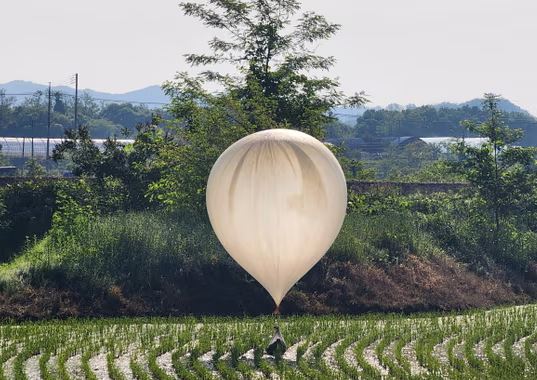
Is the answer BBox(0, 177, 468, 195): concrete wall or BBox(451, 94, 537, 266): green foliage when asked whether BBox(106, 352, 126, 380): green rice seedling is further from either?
BBox(0, 177, 468, 195): concrete wall

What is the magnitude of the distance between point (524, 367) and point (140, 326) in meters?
8.61

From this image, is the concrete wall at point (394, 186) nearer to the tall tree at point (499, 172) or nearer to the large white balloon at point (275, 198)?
the tall tree at point (499, 172)

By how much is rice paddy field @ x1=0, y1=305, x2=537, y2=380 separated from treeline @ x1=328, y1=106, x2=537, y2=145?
12674cm

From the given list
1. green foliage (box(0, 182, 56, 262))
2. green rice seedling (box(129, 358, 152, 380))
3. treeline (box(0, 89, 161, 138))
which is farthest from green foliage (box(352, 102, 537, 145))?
green rice seedling (box(129, 358, 152, 380))

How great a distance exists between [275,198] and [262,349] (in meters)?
3.31

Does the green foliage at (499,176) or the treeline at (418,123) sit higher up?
the treeline at (418,123)

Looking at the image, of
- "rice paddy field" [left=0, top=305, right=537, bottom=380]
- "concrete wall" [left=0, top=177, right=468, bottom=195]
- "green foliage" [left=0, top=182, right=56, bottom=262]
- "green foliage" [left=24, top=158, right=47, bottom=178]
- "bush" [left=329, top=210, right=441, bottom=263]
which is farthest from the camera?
"green foliage" [left=24, top=158, right=47, bottom=178]

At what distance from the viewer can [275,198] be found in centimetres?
1731

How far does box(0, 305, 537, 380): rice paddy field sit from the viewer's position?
16.8 metres

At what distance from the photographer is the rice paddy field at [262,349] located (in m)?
16.8

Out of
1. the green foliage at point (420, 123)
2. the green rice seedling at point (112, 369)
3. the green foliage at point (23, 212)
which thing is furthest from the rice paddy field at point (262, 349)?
the green foliage at point (420, 123)

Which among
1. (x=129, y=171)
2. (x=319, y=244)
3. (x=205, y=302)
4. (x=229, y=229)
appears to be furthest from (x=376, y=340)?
(x=129, y=171)

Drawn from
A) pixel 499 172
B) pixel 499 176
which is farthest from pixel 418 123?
pixel 499 176

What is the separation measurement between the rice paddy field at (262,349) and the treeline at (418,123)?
12674 centimetres
